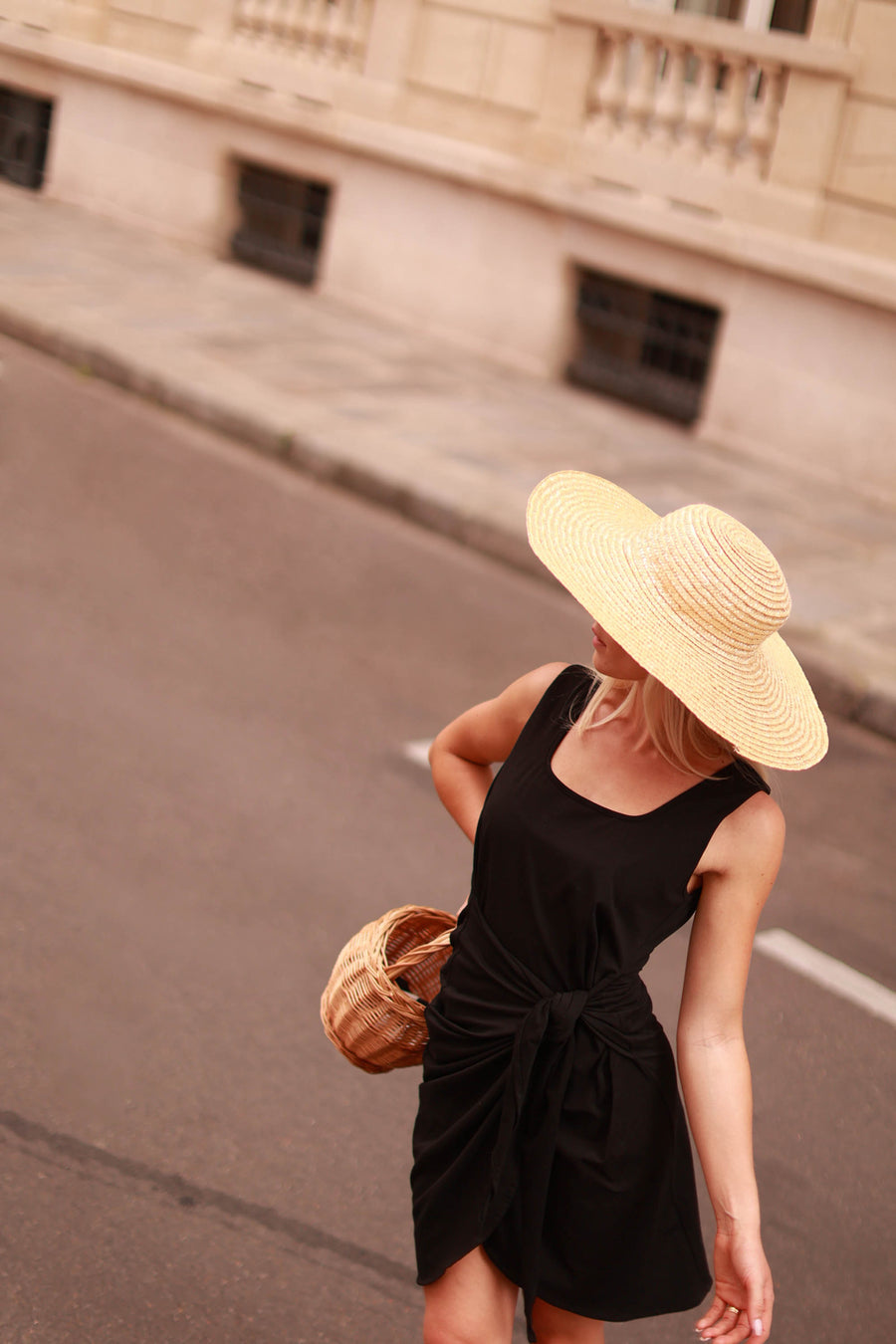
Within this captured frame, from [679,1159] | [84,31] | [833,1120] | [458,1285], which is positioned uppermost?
[84,31]

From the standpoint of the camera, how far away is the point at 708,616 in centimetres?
Answer: 237

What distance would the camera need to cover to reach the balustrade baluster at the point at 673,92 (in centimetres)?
1151

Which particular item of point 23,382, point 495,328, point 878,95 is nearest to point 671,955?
point 23,382

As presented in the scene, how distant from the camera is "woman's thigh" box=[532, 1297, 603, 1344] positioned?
8.31 feet

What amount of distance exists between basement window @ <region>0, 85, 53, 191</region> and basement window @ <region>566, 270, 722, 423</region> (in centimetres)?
670

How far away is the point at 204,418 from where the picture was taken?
989 centimetres

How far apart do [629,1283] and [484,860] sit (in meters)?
0.68

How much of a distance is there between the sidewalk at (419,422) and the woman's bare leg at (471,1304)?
512 centimetres

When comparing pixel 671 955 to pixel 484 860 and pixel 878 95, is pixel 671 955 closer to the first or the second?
pixel 484 860

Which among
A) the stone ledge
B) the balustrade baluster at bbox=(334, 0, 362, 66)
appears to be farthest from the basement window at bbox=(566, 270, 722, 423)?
the balustrade baluster at bbox=(334, 0, 362, 66)

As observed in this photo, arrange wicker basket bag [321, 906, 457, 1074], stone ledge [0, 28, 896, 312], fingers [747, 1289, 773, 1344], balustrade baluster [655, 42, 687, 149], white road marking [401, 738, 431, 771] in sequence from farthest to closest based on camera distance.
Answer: balustrade baluster [655, 42, 687, 149], stone ledge [0, 28, 896, 312], white road marking [401, 738, 431, 771], wicker basket bag [321, 906, 457, 1074], fingers [747, 1289, 773, 1344]

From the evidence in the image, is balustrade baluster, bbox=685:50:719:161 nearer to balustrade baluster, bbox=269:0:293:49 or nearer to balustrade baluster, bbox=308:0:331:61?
balustrade baluster, bbox=308:0:331:61

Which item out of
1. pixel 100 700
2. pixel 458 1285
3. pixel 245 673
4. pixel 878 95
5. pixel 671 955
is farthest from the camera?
pixel 878 95

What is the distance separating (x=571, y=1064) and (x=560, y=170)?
10.7 metres
